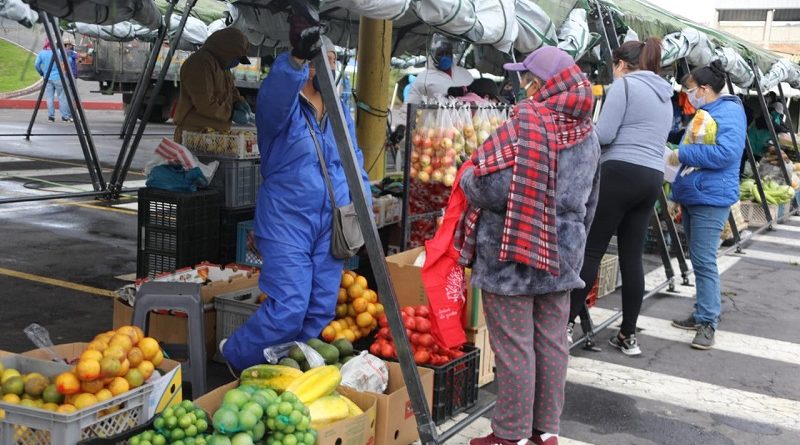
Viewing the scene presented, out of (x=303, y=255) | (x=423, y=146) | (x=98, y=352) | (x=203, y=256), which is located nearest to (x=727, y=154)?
(x=423, y=146)

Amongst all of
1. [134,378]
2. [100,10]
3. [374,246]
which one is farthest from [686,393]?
[100,10]

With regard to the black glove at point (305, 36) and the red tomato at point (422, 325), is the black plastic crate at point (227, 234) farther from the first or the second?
the black glove at point (305, 36)

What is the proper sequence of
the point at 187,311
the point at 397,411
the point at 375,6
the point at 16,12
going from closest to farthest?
the point at 397,411 → the point at 187,311 → the point at 375,6 → the point at 16,12

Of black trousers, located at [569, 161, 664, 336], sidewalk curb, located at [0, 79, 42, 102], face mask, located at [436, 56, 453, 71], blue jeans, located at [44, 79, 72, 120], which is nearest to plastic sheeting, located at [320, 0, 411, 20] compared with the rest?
black trousers, located at [569, 161, 664, 336]

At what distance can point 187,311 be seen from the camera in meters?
4.17

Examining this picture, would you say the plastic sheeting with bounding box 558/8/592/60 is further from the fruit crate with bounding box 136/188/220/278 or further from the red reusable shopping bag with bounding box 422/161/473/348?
the red reusable shopping bag with bounding box 422/161/473/348

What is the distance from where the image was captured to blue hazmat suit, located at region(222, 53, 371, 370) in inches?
173

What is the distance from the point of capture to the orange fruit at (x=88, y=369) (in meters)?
3.09

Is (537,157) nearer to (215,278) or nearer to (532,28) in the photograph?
(215,278)

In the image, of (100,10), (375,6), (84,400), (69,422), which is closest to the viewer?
(69,422)

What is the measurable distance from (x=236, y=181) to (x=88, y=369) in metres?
3.46

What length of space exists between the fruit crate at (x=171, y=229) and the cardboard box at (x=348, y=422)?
238cm

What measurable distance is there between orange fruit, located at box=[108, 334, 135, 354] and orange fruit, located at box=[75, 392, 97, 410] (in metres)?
0.27

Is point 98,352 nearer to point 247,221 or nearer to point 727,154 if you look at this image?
point 247,221
